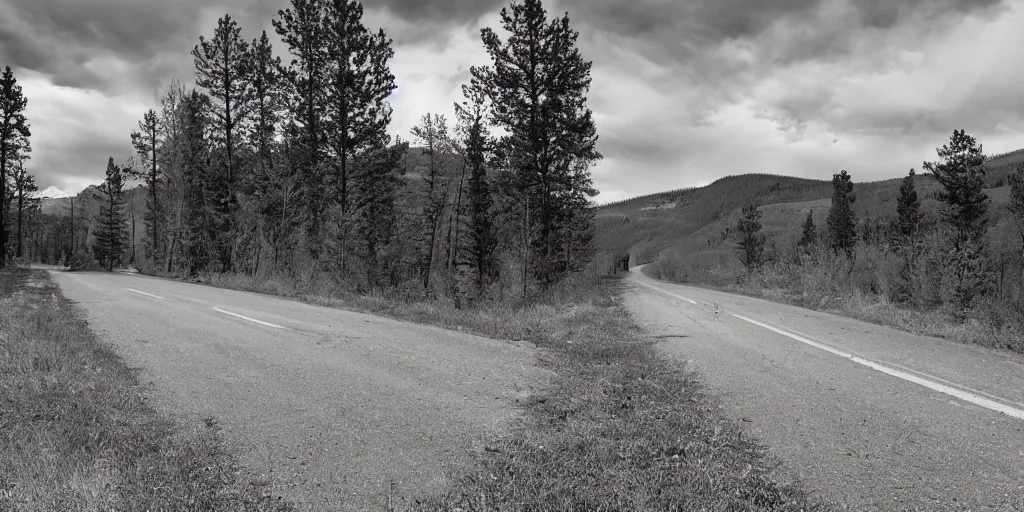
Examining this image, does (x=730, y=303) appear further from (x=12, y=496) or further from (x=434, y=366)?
(x=12, y=496)

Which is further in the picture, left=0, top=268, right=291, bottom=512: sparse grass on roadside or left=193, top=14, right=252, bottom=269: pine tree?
left=193, top=14, right=252, bottom=269: pine tree

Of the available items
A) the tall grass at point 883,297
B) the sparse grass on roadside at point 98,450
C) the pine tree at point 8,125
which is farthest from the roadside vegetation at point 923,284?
the pine tree at point 8,125

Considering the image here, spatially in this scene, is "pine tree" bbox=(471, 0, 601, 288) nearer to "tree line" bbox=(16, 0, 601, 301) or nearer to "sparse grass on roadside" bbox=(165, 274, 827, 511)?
"tree line" bbox=(16, 0, 601, 301)

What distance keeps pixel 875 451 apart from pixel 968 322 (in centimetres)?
937

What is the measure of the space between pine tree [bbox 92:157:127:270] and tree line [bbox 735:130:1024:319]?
65956 mm

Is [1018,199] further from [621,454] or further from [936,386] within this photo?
[621,454]

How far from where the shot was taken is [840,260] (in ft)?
60.4

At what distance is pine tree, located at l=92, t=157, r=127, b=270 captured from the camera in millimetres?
54594

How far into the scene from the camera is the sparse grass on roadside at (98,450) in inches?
117

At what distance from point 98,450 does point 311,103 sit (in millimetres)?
23649

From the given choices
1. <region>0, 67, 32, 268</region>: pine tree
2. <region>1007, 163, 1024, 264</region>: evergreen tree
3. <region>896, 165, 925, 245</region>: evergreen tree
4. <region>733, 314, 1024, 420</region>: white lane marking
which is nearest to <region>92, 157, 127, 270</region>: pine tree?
<region>0, 67, 32, 268</region>: pine tree

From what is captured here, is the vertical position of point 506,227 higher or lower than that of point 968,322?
higher

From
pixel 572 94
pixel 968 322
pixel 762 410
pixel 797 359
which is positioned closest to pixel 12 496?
pixel 762 410

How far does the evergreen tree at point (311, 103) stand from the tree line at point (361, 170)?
0.09 meters
